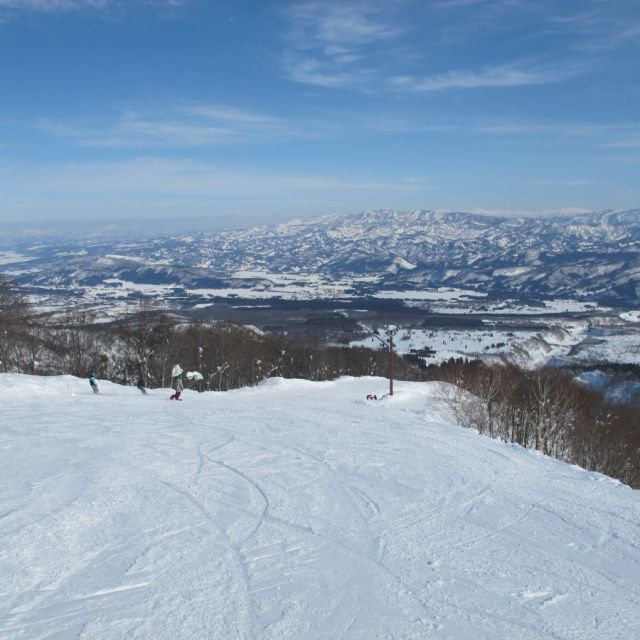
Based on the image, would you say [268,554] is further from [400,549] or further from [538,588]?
[538,588]

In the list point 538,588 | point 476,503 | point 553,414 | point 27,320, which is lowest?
→ point 553,414

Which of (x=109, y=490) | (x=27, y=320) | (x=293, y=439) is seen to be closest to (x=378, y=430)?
(x=293, y=439)

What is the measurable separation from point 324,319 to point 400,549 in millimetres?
171504

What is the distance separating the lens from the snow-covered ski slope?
685 centimetres

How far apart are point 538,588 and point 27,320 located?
50.0 m

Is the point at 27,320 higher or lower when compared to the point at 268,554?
lower

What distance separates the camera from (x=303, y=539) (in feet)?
30.3

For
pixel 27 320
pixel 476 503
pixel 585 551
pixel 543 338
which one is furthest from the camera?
pixel 543 338

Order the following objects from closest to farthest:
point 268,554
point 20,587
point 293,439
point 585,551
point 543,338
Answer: point 20,587 < point 268,554 < point 585,551 < point 293,439 < point 543,338

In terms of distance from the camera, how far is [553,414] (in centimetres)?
3306

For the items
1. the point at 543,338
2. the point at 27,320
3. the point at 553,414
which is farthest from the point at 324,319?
the point at 553,414

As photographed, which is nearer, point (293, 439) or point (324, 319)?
point (293, 439)

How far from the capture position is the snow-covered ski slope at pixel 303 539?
6.85m

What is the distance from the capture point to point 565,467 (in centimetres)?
1536
